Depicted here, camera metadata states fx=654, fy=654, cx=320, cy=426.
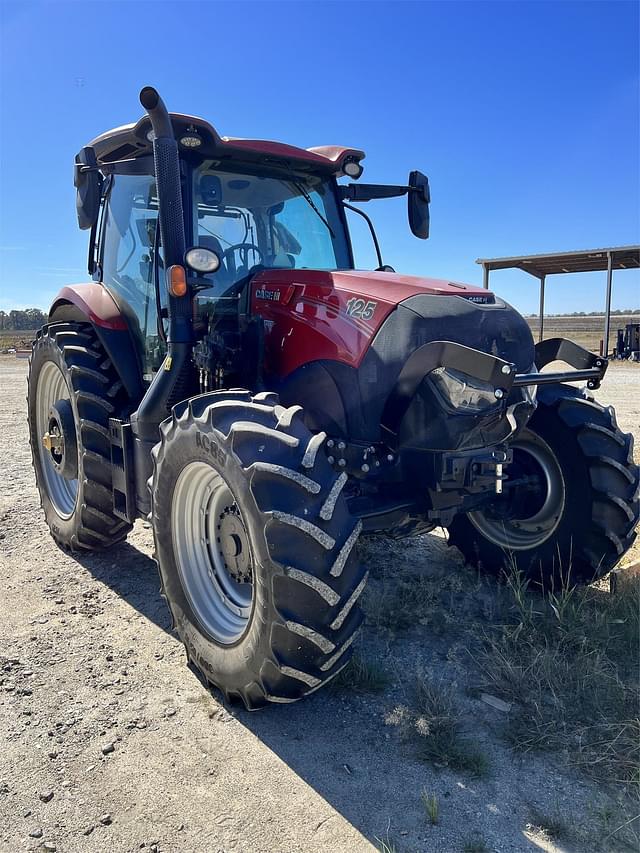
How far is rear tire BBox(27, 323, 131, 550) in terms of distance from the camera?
4.09m

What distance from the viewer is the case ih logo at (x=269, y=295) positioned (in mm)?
3396

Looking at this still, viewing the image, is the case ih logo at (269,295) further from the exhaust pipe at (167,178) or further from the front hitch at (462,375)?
the front hitch at (462,375)

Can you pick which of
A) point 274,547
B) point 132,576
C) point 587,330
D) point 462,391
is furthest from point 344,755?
point 587,330

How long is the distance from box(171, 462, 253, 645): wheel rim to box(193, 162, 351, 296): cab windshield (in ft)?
3.82

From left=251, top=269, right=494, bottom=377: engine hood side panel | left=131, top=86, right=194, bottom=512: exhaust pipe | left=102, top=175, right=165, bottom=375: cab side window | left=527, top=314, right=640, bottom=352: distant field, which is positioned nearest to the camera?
left=251, top=269, right=494, bottom=377: engine hood side panel

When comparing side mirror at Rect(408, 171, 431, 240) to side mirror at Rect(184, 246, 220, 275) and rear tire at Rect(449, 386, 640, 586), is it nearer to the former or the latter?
rear tire at Rect(449, 386, 640, 586)

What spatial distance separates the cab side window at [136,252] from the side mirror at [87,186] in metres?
0.33

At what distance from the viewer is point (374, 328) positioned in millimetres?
2992

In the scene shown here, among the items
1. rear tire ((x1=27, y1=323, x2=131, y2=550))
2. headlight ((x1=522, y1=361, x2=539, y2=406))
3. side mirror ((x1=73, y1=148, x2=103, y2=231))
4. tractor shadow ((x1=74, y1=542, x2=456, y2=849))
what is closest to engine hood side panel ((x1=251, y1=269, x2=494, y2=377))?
headlight ((x1=522, y1=361, x2=539, y2=406))

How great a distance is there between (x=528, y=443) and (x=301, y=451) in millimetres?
1872

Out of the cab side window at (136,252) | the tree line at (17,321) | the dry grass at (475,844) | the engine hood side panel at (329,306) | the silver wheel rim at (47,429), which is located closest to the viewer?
the dry grass at (475,844)

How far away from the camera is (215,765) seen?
244 centimetres

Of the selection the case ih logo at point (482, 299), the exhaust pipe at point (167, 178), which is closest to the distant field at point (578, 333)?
the case ih logo at point (482, 299)

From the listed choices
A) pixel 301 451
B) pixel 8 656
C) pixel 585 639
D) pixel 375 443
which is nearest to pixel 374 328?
pixel 375 443
